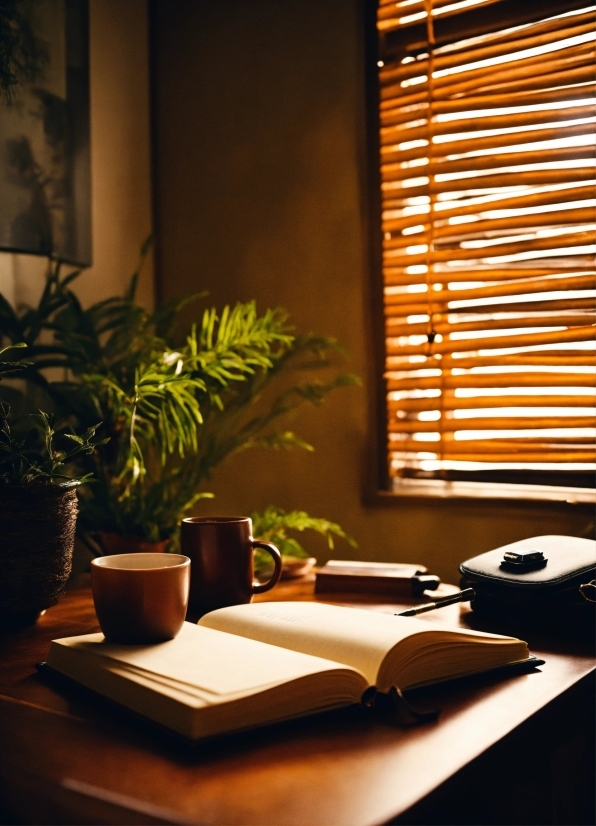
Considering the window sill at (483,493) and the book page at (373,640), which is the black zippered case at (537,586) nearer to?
the book page at (373,640)

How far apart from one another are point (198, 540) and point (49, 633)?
24 cm

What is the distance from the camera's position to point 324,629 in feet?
2.75

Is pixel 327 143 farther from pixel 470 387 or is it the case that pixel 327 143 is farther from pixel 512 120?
pixel 470 387

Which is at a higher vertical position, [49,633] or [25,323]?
[25,323]

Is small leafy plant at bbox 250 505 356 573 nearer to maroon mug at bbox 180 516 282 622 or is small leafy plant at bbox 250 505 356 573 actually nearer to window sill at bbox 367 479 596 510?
window sill at bbox 367 479 596 510

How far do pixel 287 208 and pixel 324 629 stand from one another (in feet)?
4.61

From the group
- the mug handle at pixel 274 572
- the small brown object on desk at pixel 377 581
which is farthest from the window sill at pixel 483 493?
the mug handle at pixel 274 572

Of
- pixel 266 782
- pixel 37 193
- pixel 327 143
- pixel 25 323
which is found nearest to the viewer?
pixel 266 782

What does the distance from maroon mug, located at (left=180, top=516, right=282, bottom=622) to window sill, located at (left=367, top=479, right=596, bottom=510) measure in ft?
2.45

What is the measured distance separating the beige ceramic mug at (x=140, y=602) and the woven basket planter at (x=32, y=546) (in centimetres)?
20

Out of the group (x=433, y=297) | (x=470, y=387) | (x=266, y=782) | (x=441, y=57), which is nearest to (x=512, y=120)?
(x=441, y=57)

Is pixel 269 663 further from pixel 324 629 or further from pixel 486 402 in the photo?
pixel 486 402

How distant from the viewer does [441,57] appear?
1.79m

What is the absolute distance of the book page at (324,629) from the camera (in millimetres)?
768
